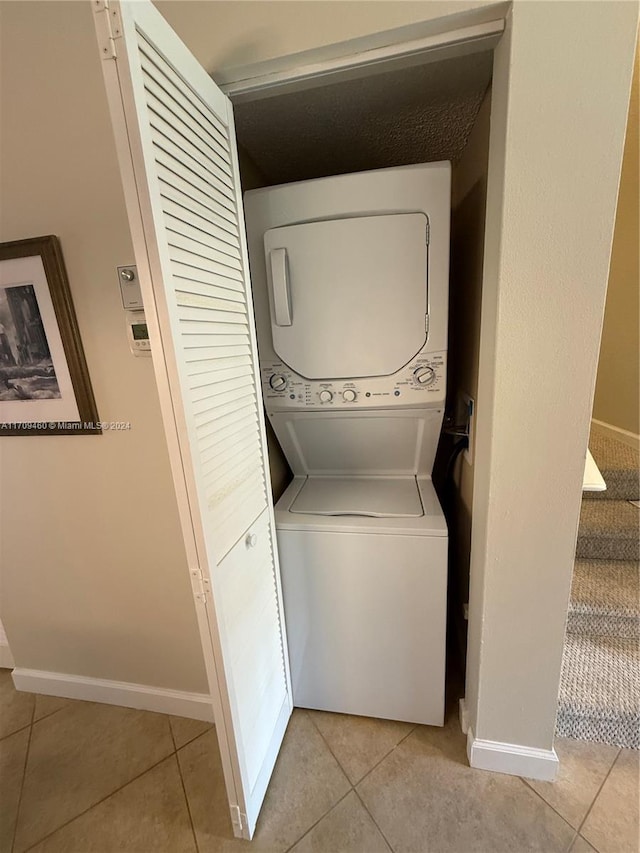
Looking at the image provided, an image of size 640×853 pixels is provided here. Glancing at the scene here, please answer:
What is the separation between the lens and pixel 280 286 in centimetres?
133

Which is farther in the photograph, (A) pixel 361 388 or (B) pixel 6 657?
(B) pixel 6 657

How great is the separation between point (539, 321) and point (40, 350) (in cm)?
154

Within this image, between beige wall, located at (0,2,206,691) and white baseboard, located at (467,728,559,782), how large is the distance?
3.48 feet

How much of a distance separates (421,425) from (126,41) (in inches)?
50.1

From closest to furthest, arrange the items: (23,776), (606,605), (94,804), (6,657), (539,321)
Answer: (539,321) → (94,804) → (23,776) → (606,605) → (6,657)

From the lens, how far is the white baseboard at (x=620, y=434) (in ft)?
7.62

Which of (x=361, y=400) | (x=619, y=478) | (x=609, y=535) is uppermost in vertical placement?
(x=361, y=400)

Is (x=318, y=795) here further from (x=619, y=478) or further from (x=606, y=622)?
(x=619, y=478)

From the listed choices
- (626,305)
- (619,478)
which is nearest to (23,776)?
(619,478)

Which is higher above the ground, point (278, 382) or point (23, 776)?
point (278, 382)

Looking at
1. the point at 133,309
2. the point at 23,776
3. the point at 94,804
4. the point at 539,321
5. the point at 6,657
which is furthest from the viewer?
the point at 6,657

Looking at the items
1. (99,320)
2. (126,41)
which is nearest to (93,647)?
(99,320)

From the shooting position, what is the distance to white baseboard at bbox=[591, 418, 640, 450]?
7.62 feet

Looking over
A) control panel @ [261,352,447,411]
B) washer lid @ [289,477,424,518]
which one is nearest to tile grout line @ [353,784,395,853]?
washer lid @ [289,477,424,518]
